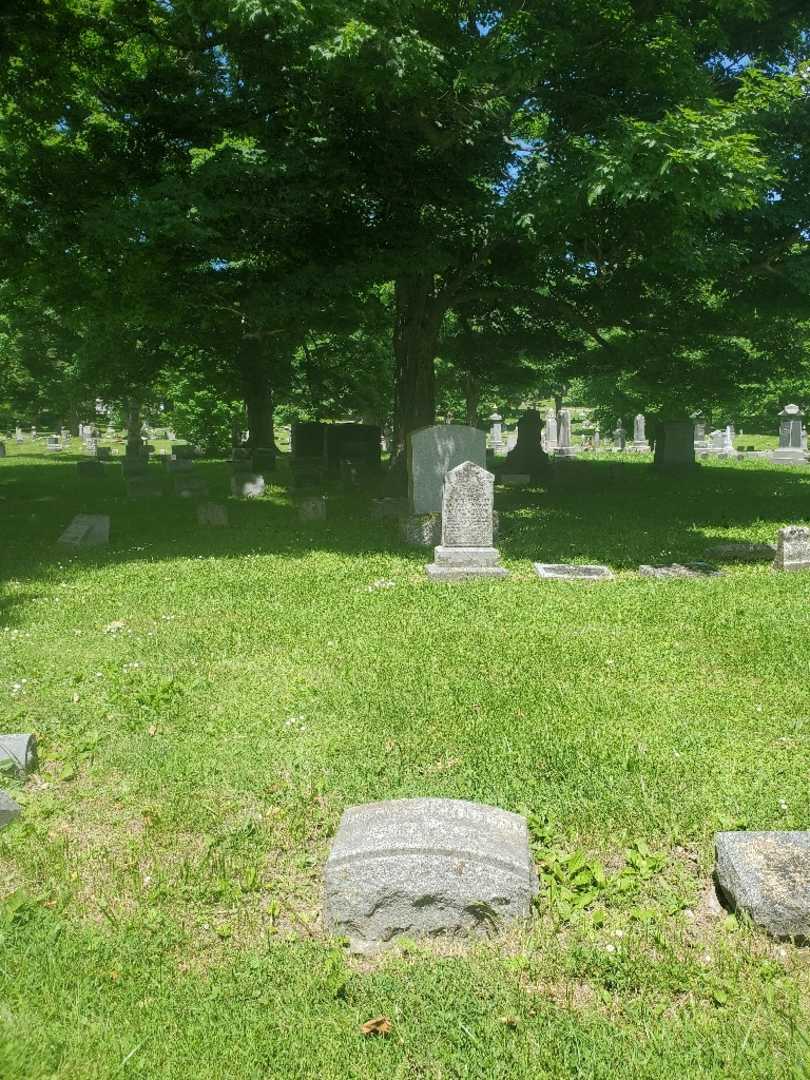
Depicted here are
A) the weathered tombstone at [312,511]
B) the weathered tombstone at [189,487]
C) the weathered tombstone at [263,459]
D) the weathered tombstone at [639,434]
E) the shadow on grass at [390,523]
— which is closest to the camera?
the shadow on grass at [390,523]

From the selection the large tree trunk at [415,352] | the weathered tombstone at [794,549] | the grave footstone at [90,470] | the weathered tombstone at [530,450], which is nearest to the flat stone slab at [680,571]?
the weathered tombstone at [794,549]

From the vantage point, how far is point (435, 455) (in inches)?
552

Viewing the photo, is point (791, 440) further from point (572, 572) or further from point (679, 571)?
point (572, 572)

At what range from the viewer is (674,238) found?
1259 cm

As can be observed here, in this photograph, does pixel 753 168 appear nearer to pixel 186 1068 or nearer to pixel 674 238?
pixel 674 238

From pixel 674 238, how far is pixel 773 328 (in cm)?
957

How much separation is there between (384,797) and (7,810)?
212 cm

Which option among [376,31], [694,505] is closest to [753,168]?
[376,31]

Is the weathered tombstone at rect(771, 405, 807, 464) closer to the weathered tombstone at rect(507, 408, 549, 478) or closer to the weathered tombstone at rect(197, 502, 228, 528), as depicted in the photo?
the weathered tombstone at rect(507, 408, 549, 478)

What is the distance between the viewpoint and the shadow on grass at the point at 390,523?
12.1 meters

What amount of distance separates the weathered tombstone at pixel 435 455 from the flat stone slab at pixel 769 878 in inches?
413

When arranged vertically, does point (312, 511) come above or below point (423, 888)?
above

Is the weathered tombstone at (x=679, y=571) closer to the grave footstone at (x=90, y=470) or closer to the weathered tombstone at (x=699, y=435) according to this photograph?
the grave footstone at (x=90, y=470)

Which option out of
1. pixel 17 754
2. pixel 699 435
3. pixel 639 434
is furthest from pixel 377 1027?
pixel 639 434
